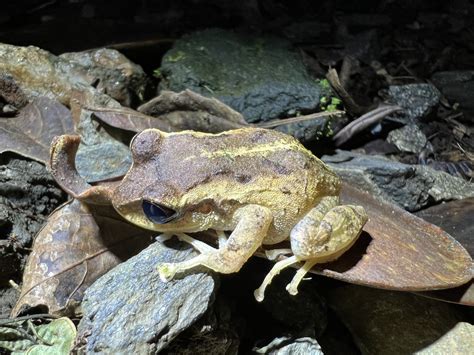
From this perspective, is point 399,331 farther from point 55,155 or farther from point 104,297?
point 55,155

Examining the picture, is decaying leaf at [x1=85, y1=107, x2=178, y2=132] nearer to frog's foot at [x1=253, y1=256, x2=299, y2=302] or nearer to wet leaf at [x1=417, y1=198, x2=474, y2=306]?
frog's foot at [x1=253, y1=256, x2=299, y2=302]

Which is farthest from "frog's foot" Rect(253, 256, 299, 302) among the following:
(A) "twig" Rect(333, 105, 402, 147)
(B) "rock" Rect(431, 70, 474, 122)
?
(B) "rock" Rect(431, 70, 474, 122)

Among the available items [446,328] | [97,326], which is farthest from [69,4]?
[446,328]

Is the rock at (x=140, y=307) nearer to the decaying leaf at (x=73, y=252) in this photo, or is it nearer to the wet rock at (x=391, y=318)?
the decaying leaf at (x=73, y=252)

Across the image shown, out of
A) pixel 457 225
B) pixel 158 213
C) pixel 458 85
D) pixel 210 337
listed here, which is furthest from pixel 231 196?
pixel 458 85

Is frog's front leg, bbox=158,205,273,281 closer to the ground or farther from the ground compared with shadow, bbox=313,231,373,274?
farther from the ground

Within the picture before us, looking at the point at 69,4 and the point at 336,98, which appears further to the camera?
the point at 69,4
